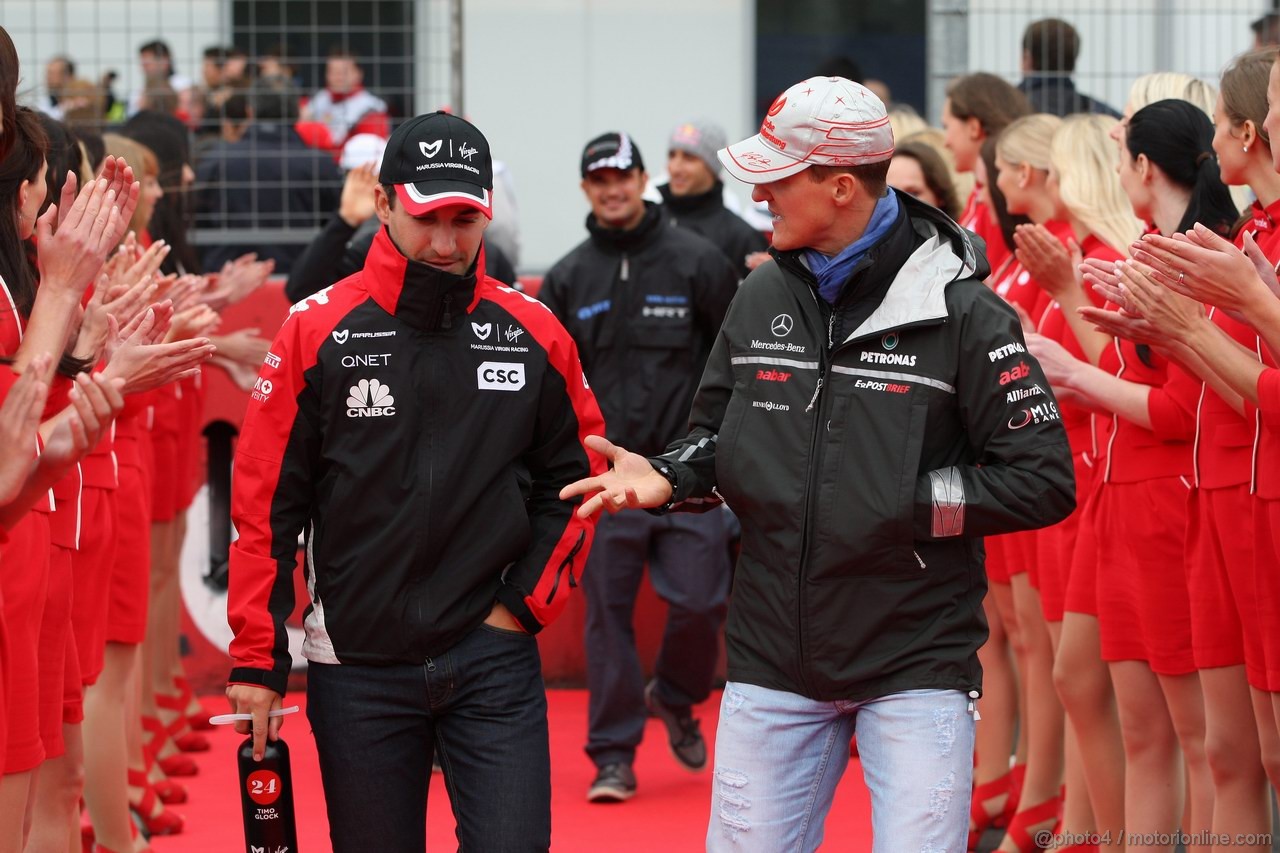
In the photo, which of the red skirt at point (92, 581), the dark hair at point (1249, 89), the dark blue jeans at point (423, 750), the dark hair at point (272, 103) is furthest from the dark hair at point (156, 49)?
the dark hair at point (1249, 89)

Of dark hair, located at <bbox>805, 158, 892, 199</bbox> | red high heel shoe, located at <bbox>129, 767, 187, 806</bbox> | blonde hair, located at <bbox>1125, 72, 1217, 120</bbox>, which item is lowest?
red high heel shoe, located at <bbox>129, 767, 187, 806</bbox>

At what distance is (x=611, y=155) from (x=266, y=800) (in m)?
3.67

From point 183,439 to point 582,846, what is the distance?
8.18 feet

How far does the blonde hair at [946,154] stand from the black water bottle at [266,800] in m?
4.18

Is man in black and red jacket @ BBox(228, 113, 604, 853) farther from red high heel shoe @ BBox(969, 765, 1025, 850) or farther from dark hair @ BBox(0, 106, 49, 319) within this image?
red high heel shoe @ BBox(969, 765, 1025, 850)

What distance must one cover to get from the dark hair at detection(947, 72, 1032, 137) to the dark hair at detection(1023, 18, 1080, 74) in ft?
6.09

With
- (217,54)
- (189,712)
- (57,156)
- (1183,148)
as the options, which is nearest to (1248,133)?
(1183,148)

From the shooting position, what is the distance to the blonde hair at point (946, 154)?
7.31 m

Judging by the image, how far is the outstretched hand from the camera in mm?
3633

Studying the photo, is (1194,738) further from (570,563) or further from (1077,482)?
(570,563)

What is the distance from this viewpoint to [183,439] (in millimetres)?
7383

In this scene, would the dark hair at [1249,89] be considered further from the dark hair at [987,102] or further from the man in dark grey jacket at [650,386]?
the man in dark grey jacket at [650,386]

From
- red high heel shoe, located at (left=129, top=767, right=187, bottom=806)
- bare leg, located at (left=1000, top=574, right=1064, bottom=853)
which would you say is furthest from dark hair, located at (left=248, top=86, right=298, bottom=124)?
bare leg, located at (left=1000, top=574, right=1064, bottom=853)

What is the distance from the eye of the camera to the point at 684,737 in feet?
23.0
